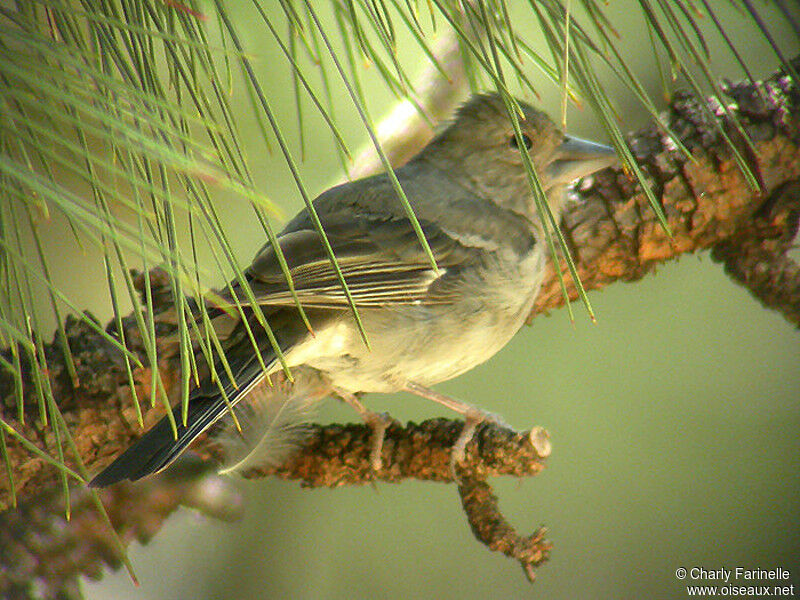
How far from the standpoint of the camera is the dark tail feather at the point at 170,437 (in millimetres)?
985

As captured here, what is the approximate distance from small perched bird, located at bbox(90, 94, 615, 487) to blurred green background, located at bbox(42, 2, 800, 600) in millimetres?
393

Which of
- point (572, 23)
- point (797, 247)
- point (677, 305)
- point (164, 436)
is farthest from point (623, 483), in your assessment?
point (572, 23)

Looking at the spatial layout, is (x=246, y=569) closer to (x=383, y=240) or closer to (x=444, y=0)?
(x=383, y=240)

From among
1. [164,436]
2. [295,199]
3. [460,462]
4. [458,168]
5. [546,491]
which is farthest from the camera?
[546,491]

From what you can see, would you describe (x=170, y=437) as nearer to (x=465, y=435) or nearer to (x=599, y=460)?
(x=465, y=435)

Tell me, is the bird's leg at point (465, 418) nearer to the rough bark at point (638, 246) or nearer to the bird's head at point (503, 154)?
the rough bark at point (638, 246)

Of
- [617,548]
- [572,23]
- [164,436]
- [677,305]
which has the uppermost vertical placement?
[572,23]

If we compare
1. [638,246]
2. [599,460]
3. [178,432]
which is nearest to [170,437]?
[178,432]

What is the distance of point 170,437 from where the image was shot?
3.41ft

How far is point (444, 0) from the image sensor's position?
785 mm

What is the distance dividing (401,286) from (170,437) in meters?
0.46

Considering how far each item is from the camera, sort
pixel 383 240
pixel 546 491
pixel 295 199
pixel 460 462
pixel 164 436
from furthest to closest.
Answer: pixel 546 491 < pixel 295 199 < pixel 383 240 < pixel 460 462 < pixel 164 436

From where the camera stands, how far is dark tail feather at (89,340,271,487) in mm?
985

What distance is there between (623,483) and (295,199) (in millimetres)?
1033
